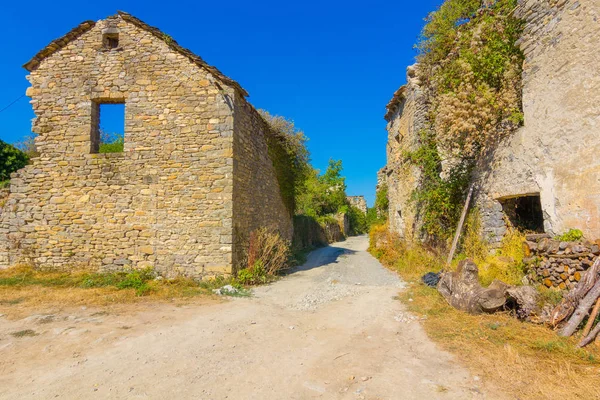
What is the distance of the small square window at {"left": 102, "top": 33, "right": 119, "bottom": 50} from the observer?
850 centimetres

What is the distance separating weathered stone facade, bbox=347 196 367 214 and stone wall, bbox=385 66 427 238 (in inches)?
837

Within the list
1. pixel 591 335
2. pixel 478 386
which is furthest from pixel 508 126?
pixel 478 386

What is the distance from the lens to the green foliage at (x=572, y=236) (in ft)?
16.8

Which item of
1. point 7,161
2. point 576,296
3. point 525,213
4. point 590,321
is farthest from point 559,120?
point 7,161

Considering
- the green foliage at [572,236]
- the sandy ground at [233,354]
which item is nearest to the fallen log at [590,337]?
the sandy ground at [233,354]

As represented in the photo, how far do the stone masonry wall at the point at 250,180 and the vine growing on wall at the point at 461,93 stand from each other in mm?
4829

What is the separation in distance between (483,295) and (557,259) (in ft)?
4.39

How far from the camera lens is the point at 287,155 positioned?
1298cm

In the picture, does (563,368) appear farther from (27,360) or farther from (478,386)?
(27,360)

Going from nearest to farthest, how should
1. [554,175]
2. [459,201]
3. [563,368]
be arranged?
[563,368] < [554,175] < [459,201]

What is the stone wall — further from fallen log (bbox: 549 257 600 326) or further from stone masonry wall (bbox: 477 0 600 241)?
fallen log (bbox: 549 257 600 326)

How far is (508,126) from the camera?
22.2 ft

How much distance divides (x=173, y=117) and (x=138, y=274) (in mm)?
3933

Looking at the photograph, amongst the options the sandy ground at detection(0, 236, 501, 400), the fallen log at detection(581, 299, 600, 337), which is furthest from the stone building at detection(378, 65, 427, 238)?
the fallen log at detection(581, 299, 600, 337)
